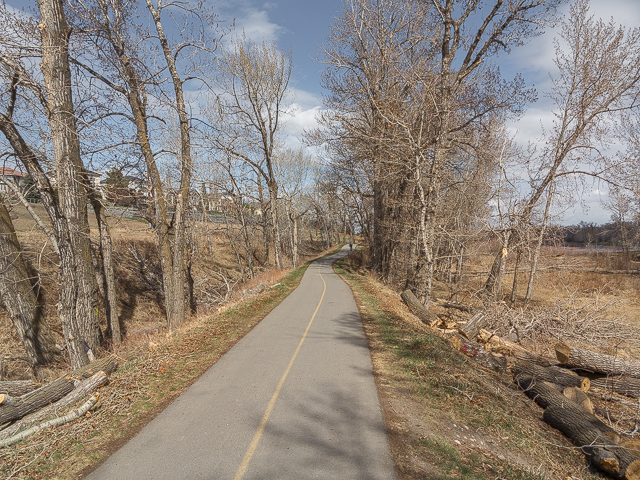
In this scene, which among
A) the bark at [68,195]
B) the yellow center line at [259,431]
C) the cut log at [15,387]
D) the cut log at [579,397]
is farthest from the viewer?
the bark at [68,195]

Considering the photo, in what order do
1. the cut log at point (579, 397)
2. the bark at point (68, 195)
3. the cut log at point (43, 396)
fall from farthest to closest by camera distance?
the bark at point (68, 195), the cut log at point (579, 397), the cut log at point (43, 396)

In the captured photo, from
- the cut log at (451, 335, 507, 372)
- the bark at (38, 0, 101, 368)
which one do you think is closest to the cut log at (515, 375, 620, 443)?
the cut log at (451, 335, 507, 372)

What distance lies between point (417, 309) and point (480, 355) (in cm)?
454

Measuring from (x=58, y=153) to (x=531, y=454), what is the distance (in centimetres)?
1206

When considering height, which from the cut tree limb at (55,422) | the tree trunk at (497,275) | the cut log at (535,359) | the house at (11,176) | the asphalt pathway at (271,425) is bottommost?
the cut log at (535,359)

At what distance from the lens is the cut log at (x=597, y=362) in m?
8.50

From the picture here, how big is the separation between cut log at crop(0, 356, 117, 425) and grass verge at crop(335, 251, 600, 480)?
573 cm

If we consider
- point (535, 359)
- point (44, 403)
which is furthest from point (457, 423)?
point (44, 403)

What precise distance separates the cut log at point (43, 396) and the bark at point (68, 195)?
3334 mm

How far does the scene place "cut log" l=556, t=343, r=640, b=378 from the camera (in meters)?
8.50

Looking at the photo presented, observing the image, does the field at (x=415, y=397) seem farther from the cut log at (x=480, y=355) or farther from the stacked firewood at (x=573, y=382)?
the cut log at (x=480, y=355)

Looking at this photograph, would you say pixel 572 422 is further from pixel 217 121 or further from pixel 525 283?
pixel 217 121

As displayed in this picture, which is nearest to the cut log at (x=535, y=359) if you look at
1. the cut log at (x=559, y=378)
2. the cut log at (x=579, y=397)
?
the cut log at (x=559, y=378)

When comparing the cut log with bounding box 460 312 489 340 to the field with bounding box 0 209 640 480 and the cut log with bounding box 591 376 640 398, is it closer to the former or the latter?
the field with bounding box 0 209 640 480
